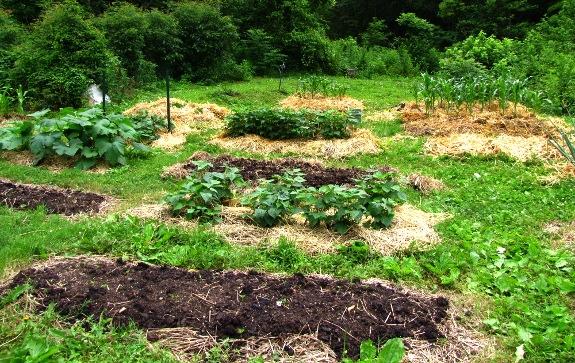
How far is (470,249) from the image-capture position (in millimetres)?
3889

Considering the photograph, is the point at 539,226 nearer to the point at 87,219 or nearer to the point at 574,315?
the point at 574,315

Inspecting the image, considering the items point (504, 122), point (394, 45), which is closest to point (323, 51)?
point (394, 45)

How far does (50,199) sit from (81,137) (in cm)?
175

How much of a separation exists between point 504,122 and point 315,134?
10.9 ft

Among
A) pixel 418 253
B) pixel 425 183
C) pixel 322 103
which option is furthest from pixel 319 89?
pixel 418 253

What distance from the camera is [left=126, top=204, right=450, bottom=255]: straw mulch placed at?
3928mm

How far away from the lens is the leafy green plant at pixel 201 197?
4.33 m

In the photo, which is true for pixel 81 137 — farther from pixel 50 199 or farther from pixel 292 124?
pixel 292 124

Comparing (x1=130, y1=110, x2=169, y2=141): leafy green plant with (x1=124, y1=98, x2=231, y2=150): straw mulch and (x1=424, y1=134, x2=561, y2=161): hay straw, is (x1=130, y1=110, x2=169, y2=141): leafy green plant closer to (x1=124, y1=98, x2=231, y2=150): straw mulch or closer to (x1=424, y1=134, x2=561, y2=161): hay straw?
(x1=124, y1=98, x2=231, y2=150): straw mulch

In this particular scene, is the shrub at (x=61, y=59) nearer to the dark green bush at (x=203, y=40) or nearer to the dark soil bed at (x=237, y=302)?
the dark green bush at (x=203, y=40)

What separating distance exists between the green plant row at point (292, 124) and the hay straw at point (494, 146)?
1.44 metres

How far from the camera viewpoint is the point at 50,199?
4.88 m

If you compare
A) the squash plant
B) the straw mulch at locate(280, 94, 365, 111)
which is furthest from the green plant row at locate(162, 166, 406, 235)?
the straw mulch at locate(280, 94, 365, 111)

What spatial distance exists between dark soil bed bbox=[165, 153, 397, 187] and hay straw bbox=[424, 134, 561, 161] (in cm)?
159
